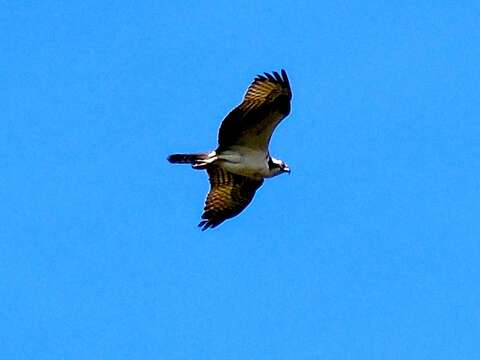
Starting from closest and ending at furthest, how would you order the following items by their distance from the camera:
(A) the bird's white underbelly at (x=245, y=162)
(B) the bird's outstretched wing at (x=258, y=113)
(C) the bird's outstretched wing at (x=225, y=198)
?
(B) the bird's outstretched wing at (x=258, y=113) → (A) the bird's white underbelly at (x=245, y=162) → (C) the bird's outstretched wing at (x=225, y=198)

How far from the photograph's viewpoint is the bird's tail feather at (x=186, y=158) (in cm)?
3750

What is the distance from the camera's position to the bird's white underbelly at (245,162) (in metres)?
37.9

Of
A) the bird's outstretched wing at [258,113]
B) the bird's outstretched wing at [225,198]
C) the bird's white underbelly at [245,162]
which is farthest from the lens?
the bird's outstretched wing at [225,198]

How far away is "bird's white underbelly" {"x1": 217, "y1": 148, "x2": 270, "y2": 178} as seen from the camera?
37.9 m

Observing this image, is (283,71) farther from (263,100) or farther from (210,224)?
(210,224)

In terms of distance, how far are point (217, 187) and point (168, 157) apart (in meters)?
1.71

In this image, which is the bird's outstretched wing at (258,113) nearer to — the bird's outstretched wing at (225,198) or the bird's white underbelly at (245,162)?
the bird's white underbelly at (245,162)

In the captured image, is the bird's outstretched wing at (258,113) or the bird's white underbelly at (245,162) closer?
the bird's outstretched wing at (258,113)

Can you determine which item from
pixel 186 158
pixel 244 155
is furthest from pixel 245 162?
pixel 186 158

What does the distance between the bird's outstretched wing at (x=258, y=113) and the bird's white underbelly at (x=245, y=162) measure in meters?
0.15

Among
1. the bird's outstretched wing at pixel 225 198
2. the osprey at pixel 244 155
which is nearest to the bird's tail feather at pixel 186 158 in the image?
the osprey at pixel 244 155

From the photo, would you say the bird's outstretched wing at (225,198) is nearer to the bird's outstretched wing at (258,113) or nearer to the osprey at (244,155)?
the osprey at (244,155)

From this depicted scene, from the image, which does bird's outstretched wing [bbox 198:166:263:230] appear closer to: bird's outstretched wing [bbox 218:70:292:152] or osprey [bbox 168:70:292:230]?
osprey [bbox 168:70:292:230]

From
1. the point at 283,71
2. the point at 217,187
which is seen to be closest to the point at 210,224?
the point at 217,187
